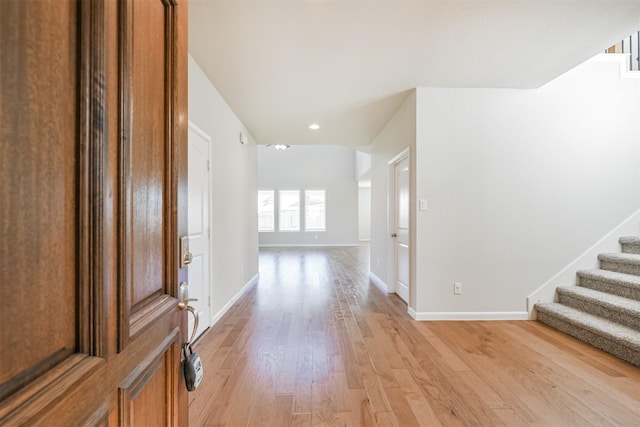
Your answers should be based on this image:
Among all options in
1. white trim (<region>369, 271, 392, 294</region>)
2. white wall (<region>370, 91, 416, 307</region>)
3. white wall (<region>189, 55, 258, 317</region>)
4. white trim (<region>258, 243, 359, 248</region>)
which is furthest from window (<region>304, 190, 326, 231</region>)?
white wall (<region>189, 55, 258, 317</region>)

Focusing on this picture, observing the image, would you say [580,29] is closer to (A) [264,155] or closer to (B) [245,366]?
(B) [245,366]

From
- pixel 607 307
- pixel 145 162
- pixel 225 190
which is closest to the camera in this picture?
pixel 145 162

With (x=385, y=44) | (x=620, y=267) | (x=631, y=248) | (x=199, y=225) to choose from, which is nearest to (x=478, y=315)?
(x=620, y=267)

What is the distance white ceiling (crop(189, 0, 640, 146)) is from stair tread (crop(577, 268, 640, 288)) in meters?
2.05

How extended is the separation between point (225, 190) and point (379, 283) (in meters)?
2.90

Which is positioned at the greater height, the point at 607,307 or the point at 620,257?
the point at 620,257

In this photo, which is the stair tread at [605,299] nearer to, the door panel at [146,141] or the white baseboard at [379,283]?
the white baseboard at [379,283]

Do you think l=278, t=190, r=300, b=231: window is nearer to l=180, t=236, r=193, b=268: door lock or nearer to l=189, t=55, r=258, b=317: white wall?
l=189, t=55, r=258, b=317: white wall

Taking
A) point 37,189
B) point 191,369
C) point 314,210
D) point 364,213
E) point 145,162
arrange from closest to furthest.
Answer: point 37,189 < point 145,162 < point 191,369 < point 314,210 < point 364,213

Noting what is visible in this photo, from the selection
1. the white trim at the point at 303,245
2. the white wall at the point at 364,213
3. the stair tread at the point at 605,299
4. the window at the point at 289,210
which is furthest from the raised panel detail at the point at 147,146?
the white wall at the point at 364,213

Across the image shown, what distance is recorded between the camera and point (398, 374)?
6.72 feet

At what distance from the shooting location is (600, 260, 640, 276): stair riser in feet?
9.22

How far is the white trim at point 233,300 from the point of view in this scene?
3.05m

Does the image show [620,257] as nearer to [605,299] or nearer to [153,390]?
[605,299]
